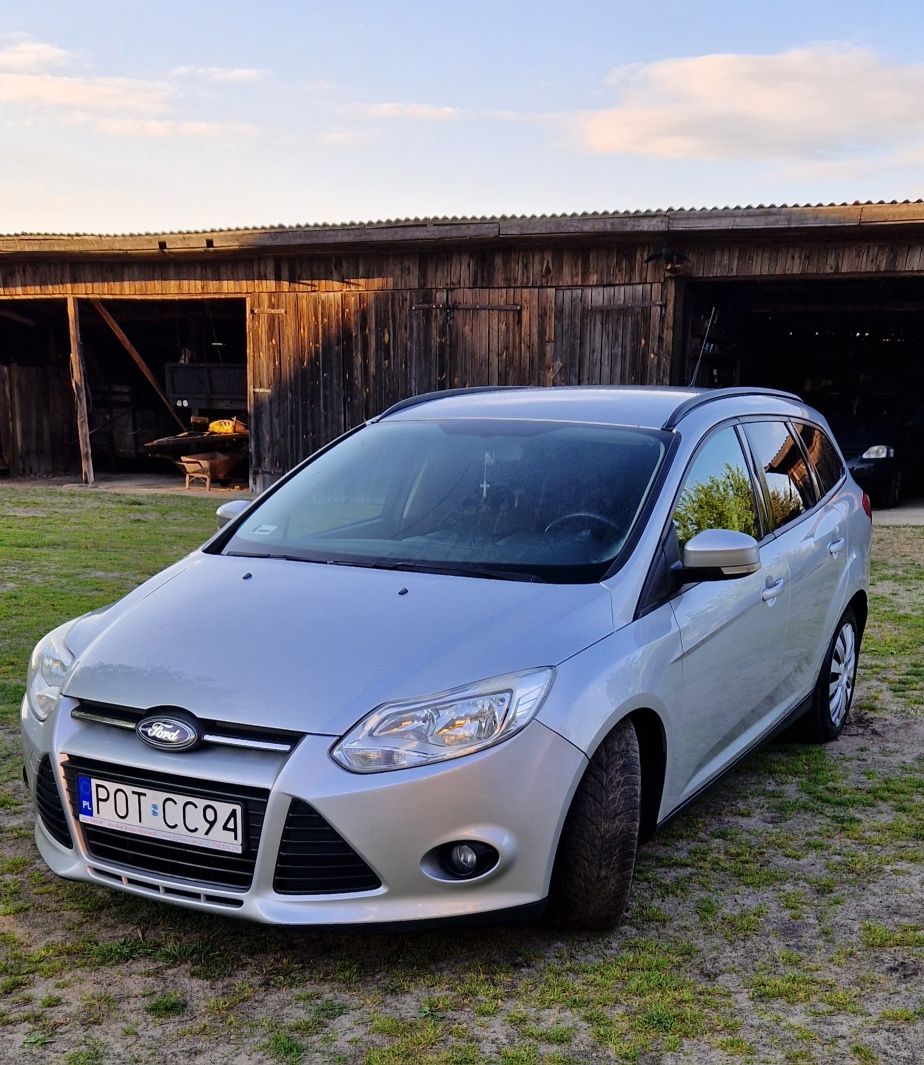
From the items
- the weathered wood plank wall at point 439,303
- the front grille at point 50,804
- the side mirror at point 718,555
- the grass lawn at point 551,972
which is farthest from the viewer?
the weathered wood plank wall at point 439,303

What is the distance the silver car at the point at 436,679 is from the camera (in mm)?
2699

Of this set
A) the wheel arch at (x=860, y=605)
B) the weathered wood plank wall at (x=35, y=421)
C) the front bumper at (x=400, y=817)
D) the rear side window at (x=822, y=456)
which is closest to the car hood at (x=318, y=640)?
the front bumper at (x=400, y=817)

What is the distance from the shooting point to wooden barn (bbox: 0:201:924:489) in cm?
1320

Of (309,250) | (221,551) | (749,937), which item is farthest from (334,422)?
(749,937)

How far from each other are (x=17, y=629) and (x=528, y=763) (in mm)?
5005

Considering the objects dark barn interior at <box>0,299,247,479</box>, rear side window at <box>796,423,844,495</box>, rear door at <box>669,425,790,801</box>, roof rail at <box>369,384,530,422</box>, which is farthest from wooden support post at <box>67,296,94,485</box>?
rear door at <box>669,425,790,801</box>

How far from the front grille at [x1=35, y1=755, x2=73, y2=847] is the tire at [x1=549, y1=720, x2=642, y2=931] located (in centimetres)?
138

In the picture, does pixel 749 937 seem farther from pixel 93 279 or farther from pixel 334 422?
pixel 93 279

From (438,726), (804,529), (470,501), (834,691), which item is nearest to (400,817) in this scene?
(438,726)

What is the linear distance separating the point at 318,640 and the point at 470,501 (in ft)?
3.26

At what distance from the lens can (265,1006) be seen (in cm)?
276

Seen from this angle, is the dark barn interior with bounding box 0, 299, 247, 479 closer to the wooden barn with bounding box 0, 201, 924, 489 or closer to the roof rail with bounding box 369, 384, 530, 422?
the wooden barn with bounding box 0, 201, 924, 489

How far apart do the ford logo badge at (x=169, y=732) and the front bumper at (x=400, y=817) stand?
3cm

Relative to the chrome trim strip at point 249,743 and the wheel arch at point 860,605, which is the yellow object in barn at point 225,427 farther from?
the chrome trim strip at point 249,743
